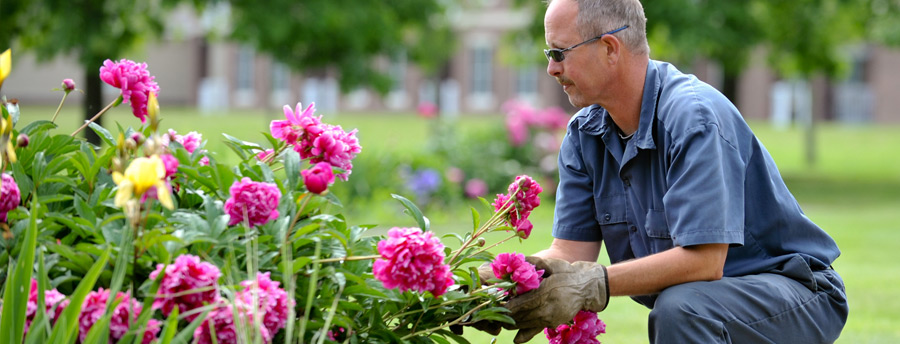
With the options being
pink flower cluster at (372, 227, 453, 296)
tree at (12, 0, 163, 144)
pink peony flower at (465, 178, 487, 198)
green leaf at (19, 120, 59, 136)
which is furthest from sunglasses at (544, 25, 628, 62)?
tree at (12, 0, 163, 144)

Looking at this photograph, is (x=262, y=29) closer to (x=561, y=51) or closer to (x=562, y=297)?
(x=561, y=51)

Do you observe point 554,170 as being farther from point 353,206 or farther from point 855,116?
point 855,116

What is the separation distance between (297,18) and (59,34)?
3040mm

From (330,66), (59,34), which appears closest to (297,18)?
(330,66)

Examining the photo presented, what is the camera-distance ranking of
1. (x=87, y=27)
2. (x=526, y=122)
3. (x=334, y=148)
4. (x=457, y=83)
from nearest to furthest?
(x=334, y=148) → (x=87, y=27) → (x=526, y=122) → (x=457, y=83)

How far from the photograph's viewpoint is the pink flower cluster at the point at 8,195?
229 cm

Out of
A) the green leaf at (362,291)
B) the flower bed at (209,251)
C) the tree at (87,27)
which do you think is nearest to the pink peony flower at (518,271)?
the flower bed at (209,251)

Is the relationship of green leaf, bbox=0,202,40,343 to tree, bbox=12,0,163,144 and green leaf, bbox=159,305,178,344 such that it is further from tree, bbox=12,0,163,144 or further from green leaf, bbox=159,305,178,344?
tree, bbox=12,0,163,144

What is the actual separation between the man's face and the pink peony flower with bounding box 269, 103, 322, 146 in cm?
70

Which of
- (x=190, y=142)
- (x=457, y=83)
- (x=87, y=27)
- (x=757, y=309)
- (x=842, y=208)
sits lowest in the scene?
(x=457, y=83)

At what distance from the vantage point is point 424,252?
7.48 ft

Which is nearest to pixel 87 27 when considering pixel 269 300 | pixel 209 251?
pixel 209 251

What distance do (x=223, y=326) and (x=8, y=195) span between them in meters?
0.57

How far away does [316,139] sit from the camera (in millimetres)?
2594
